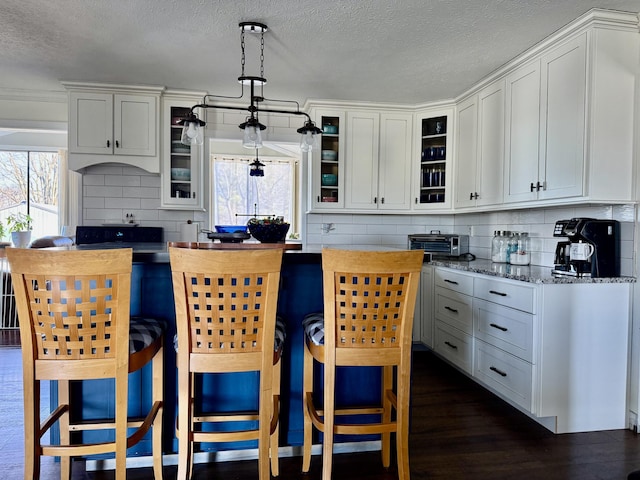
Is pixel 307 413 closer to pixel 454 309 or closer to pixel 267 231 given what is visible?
pixel 267 231

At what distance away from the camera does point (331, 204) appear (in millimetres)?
3824

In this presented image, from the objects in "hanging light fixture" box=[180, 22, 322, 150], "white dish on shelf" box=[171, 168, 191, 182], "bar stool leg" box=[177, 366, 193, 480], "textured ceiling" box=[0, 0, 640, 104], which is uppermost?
"textured ceiling" box=[0, 0, 640, 104]

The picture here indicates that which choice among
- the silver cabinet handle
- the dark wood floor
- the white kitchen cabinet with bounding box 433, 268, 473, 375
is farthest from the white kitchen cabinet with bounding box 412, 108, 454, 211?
the dark wood floor

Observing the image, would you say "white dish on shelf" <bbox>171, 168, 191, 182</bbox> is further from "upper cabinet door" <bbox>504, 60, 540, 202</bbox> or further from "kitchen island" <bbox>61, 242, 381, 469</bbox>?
"upper cabinet door" <bbox>504, 60, 540, 202</bbox>

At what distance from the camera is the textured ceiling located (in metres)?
2.20

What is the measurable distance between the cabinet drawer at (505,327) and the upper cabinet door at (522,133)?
0.83 m

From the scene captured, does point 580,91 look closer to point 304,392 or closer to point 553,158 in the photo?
point 553,158

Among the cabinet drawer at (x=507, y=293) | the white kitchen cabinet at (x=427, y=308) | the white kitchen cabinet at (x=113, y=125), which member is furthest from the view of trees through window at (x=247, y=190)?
the cabinet drawer at (x=507, y=293)

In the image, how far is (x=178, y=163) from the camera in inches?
146

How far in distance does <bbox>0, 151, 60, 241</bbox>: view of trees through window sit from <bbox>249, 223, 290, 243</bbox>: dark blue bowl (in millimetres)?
4082

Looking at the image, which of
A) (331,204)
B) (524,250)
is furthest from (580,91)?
(331,204)

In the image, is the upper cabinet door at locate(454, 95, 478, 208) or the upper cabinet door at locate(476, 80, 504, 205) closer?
the upper cabinet door at locate(476, 80, 504, 205)

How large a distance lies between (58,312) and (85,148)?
268 cm

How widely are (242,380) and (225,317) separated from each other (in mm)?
638
